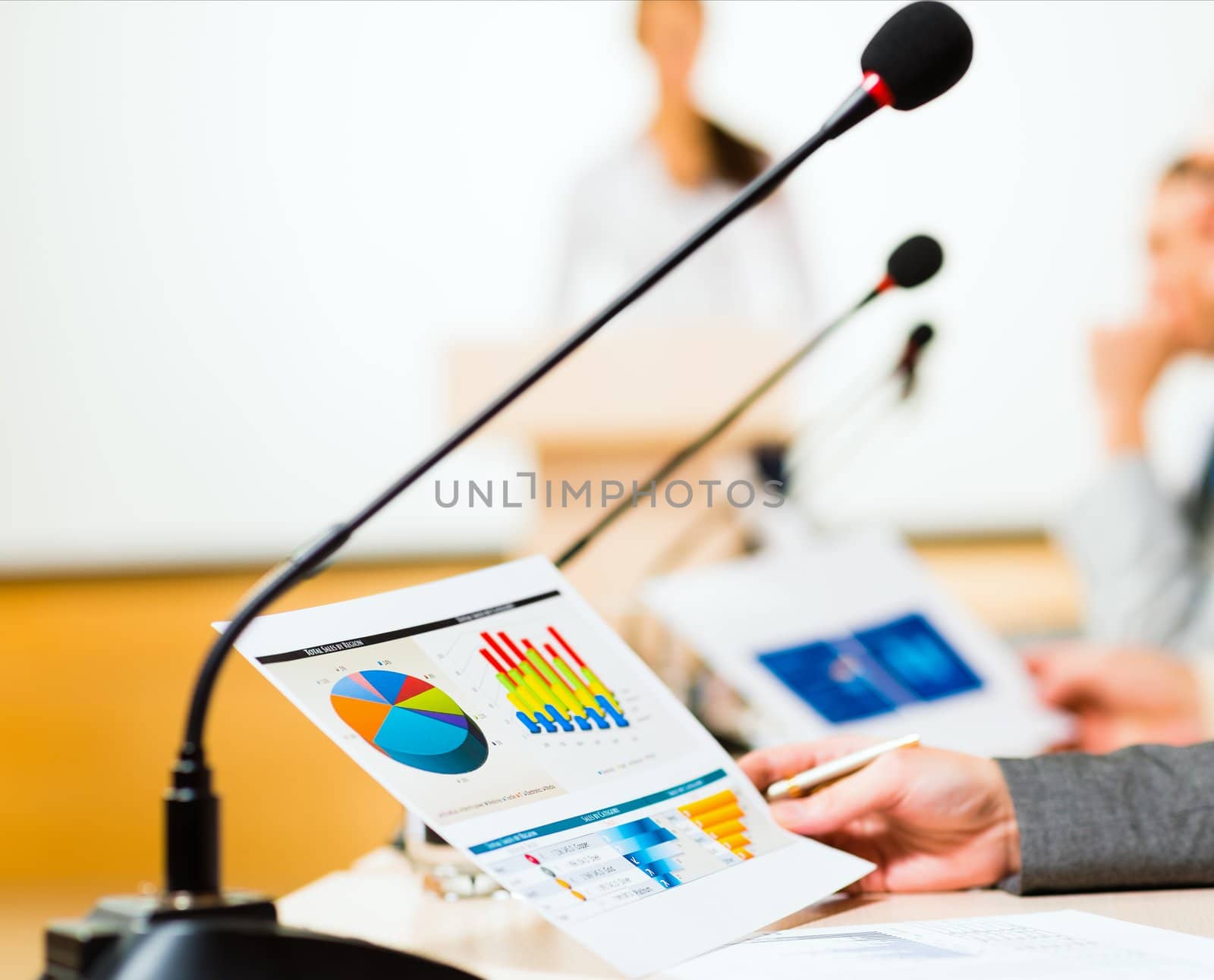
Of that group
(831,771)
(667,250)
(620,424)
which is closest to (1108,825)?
(831,771)

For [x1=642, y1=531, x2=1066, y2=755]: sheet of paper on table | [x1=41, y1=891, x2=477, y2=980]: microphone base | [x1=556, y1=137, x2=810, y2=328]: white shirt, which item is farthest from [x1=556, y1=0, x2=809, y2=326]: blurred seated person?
[x1=41, y1=891, x2=477, y2=980]: microphone base

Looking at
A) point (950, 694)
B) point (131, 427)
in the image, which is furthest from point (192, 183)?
point (950, 694)

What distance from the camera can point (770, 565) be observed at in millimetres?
1185

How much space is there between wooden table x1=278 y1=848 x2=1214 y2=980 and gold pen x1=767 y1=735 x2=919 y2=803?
6 cm

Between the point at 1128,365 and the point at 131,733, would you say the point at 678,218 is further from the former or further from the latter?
the point at 131,733

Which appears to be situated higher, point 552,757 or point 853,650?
point 853,650

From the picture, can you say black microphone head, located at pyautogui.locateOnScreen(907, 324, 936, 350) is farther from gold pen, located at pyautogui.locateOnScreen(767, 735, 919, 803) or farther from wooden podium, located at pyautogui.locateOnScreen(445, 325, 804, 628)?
gold pen, located at pyautogui.locateOnScreen(767, 735, 919, 803)

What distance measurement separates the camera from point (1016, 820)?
2.15ft

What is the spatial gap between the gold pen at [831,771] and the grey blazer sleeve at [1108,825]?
65 mm

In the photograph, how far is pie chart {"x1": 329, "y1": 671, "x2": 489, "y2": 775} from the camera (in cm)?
54

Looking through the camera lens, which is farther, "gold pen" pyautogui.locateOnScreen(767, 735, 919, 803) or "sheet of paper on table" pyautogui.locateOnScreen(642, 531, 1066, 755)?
"sheet of paper on table" pyautogui.locateOnScreen(642, 531, 1066, 755)

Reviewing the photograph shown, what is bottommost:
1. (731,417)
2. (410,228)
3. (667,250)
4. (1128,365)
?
(731,417)

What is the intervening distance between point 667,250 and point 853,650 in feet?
4.38

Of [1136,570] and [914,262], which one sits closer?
[914,262]
